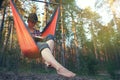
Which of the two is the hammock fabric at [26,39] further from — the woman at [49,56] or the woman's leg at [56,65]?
the woman's leg at [56,65]

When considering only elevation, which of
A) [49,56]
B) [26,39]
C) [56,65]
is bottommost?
[56,65]

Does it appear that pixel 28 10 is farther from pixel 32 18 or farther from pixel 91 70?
pixel 32 18

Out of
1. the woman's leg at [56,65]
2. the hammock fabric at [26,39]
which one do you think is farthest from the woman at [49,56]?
the hammock fabric at [26,39]

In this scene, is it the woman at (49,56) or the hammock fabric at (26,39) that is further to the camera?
the hammock fabric at (26,39)

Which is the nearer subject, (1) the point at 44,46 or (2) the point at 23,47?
(1) the point at 44,46

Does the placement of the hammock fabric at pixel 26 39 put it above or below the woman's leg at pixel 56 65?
above

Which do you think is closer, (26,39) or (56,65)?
(56,65)

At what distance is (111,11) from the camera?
53.8 ft

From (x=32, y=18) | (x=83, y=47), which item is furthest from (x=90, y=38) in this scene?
(x=32, y=18)

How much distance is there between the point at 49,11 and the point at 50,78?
7.53 metres

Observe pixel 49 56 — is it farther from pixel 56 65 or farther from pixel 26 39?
pixel 26 39

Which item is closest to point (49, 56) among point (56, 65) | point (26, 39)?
point (56, 65)

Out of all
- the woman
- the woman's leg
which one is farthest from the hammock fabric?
the woman's leg

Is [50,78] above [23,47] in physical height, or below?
below
